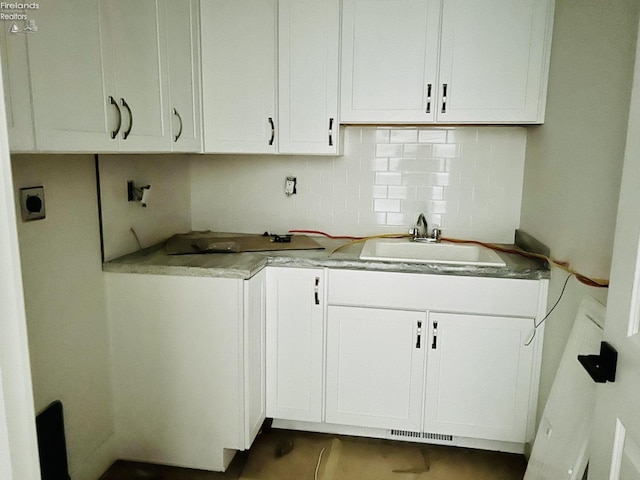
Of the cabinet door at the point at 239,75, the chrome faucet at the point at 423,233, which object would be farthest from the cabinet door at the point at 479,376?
the cabinet door at the point at 239,75

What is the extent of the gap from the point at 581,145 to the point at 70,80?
5.52 ft

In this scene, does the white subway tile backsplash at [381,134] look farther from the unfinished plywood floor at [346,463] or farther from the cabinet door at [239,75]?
the unfinished plywood floor at [346,463]

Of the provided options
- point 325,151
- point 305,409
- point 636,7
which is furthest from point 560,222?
point 305,409

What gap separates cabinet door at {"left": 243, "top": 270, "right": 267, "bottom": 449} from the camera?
6.59 ft

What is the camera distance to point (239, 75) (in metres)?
2.31

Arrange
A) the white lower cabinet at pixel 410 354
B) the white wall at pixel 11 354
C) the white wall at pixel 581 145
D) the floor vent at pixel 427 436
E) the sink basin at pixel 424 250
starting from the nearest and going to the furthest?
the white wall at pixel 11 354, the white wall at pixel 581 145, the white lower cabinet at pixel 410 354, the floor vent at pixel 427 436, the sink basin at pixel 424 250

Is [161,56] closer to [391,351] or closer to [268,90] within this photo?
[268,90]

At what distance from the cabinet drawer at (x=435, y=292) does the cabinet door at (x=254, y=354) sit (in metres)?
0.32

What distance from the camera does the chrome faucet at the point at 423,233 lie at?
2.54 m

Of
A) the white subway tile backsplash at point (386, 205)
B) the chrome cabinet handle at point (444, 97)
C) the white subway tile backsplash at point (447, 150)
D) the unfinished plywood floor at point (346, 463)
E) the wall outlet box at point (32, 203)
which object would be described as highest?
the chrome cabinet handle at point (444, 97)

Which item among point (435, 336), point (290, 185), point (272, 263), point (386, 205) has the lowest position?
point (435, 336)

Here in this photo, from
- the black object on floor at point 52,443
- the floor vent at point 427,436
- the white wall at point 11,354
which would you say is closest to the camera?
the white wall at point 11,354

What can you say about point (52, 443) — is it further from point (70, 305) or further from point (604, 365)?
point (604, 365)

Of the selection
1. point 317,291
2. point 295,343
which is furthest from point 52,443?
point 317,291
